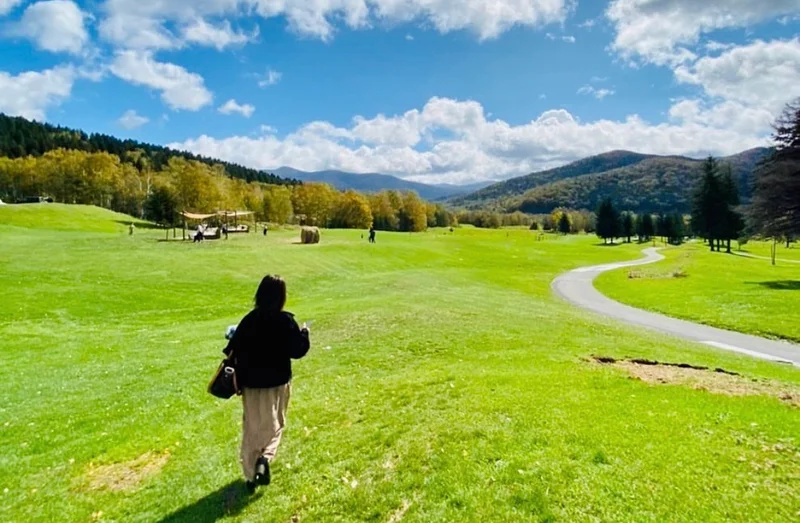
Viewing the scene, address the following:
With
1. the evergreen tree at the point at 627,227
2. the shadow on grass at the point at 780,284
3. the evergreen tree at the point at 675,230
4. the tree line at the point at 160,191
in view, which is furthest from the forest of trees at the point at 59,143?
the shadow on grass at the point at 780,284

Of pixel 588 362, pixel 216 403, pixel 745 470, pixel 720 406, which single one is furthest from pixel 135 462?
pixel 588 362

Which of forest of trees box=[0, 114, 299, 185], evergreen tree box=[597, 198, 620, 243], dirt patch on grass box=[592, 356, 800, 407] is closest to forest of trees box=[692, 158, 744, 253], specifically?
evergreen tree box=[597, 198, 620, 243]

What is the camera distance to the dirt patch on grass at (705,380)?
397 inches

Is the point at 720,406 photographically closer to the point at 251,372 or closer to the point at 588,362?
the point at 588,362

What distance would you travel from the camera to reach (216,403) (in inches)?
471

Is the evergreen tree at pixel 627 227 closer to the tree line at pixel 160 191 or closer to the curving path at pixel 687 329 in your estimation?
the tree line at pixel 160 191

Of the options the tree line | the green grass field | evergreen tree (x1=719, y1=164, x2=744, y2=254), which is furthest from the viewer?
the tree line

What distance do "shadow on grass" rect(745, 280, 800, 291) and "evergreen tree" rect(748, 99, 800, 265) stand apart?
29.0 ft

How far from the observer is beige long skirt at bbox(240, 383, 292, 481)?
7074mm

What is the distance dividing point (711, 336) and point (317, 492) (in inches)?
926

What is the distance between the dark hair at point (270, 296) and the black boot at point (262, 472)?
2229 mm

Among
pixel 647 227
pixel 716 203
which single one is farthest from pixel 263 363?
pixel 647 227

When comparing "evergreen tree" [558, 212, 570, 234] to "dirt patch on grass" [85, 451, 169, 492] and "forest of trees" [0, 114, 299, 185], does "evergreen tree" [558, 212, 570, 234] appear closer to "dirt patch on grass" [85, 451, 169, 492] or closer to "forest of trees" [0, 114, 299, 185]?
"forest of trees" [0, 114, 299, 185]

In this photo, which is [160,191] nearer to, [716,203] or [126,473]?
[126,473]
